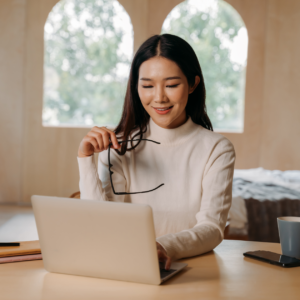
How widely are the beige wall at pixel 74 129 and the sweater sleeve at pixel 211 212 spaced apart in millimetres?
3667

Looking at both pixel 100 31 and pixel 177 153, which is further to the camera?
pixel 100 31

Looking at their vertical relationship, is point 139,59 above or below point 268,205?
above

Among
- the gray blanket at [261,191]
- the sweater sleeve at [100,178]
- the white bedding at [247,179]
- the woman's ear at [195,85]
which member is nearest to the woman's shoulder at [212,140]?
the woman's ear at [195,85]

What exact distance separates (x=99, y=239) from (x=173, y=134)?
67cm

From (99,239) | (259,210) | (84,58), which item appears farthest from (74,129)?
(99,239)

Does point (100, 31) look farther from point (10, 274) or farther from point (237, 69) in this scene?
point (10, 274)

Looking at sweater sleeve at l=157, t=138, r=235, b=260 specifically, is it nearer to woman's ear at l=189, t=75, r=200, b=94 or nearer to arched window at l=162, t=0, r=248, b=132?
woman's ear at l=189, t=75, r=200, b=94

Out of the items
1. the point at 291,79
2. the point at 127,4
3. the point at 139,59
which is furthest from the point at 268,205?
the point at 127,4

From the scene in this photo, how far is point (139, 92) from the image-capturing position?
1.34 metres

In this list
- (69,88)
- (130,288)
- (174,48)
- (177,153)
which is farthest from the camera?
(69,88)

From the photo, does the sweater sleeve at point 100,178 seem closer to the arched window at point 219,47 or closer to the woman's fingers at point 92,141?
the woman's fingers at point 92,141

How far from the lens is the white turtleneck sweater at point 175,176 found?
4.16 feet

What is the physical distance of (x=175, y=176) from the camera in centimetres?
139

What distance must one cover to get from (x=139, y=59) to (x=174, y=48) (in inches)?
4.9
